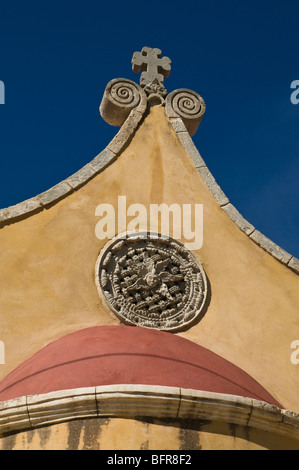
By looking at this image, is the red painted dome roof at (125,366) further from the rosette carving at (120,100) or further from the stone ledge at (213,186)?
the rosette carving at (120,100)

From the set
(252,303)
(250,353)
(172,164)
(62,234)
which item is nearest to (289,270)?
(252,303)

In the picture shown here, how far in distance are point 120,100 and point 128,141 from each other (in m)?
0.63

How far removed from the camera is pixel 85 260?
7.48m

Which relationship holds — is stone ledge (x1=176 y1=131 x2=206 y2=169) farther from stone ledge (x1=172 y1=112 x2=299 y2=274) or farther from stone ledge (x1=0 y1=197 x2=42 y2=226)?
stone ledge (x1=0 y1=197 x2=42 y2=226)

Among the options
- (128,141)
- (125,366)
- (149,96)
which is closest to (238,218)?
(128,141)

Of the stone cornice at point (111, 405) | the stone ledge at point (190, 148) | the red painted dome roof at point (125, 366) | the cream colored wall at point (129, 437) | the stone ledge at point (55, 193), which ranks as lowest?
the cream colored wall at point (129, 437)

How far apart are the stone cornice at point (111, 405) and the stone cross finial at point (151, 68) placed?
4966 millimetres

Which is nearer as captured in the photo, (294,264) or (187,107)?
(294,264)

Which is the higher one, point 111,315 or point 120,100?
point 120,100

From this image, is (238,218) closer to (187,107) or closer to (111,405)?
(187,107)

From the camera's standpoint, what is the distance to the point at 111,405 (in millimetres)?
5363

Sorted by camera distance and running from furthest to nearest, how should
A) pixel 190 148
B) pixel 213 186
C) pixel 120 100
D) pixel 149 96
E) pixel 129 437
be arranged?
1. pixel 149 96
2. pixel 120 100
3. pixel 190 148
4. pixel 213 186
5. pixel 129 437

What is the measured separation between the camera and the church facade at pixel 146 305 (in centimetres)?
539

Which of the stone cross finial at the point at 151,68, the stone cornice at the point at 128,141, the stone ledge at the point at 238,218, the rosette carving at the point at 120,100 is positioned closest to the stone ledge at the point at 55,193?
the stone cornice at the point at 128,141
